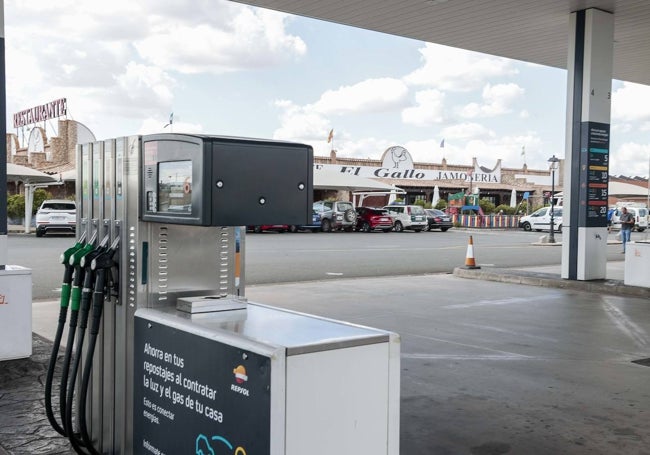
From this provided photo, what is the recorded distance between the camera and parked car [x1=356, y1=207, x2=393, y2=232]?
3466 cm

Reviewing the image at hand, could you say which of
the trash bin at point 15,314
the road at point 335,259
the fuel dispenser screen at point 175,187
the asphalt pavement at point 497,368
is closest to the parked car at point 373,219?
the road at point 335,259

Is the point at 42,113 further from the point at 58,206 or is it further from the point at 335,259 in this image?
the point at 335,259

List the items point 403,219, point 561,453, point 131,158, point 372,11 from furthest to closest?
point 403,219 < point 372,11 < point 561,453 < point 131,158

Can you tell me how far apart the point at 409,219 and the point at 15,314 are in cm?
3039

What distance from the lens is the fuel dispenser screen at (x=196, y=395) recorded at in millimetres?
2654

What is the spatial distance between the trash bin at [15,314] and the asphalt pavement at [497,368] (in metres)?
0.16

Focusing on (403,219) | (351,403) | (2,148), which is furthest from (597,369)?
(403,219)

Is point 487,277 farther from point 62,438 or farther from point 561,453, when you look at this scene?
point 62,438

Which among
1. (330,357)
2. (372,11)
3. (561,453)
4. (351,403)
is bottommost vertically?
(561,453)

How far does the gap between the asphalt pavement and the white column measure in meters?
0.69

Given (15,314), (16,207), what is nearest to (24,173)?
(16,207)

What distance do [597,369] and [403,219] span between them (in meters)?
29.4

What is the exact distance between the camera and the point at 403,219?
35.7 meters

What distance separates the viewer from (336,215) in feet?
112
